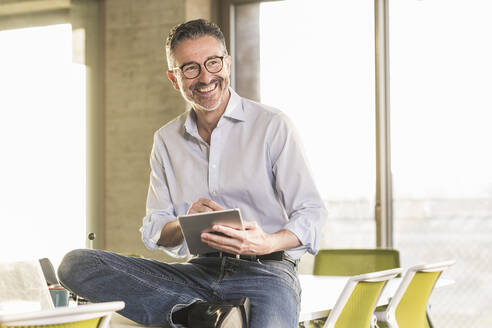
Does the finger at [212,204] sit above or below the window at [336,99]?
below

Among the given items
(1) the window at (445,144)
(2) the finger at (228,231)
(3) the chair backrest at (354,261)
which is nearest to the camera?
(2) the finger at (228,231)

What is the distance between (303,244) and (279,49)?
4671 millimetres

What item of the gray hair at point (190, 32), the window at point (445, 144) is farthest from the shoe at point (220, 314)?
the window at point (445, 144)

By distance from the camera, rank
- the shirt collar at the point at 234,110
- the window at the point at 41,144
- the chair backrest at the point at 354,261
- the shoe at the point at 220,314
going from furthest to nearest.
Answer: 1. the window at the point at 41,144
2. the chair backrest at the point at 354,261
3. the shirt collar at the point at 234,110
4. the shoe at the point at 220,314

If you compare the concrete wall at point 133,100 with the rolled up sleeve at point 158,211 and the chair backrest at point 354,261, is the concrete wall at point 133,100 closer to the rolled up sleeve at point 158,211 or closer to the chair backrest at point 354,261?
the chair backrest at point 354,261

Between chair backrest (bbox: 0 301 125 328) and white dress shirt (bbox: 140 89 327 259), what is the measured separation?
0.98 meters

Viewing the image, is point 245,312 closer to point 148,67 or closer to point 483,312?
point 483,312

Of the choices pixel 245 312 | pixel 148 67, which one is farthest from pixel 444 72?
pixel 245 312

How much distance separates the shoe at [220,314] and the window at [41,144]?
4.57 meters

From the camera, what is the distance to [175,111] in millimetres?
6547

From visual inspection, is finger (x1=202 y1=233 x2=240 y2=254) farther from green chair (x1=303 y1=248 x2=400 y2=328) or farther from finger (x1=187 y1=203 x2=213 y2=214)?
green chair (x1=303 y1=248 x2=400 y2=328)

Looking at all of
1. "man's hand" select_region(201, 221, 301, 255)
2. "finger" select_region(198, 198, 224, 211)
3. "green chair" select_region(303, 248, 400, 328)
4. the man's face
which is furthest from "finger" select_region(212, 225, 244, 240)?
"green chair" select_region(303, 248, 400, 328)

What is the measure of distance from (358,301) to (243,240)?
72cm

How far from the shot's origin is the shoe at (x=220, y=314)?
195 cm
